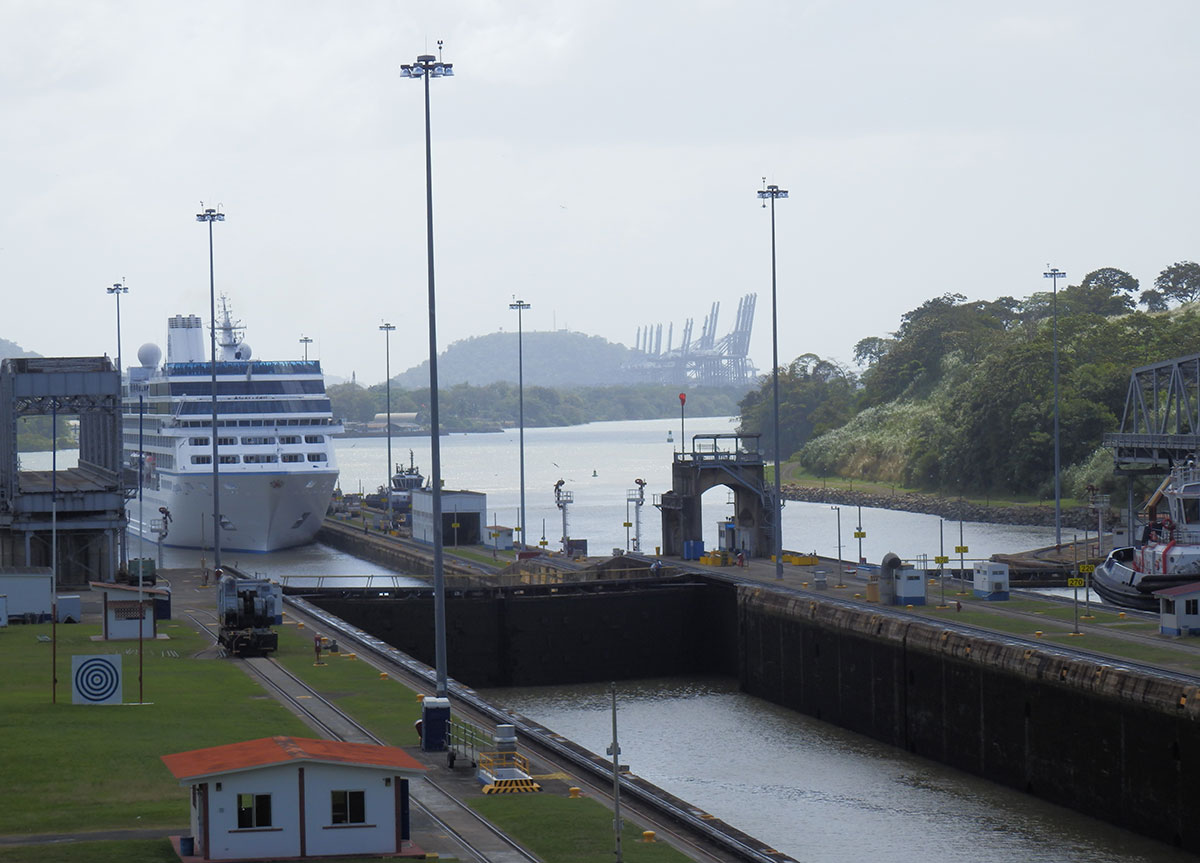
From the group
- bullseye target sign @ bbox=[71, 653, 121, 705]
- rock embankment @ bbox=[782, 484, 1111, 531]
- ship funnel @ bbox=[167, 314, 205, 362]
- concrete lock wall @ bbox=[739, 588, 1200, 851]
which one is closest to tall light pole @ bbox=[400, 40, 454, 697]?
bullseye target sign @ bbox=[71, 653, 121, 705]

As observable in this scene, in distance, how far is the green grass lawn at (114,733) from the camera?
97.3 feet

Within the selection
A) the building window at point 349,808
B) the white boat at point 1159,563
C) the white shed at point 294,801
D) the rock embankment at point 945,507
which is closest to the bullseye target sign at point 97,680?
the white shed at point 294,801

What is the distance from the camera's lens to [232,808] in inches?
1018

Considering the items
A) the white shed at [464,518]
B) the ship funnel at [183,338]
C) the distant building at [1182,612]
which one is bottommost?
the distant building at [1182,612]

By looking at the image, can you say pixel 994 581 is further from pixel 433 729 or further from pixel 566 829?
pixel 566 829

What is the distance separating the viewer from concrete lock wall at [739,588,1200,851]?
3788 centimetres

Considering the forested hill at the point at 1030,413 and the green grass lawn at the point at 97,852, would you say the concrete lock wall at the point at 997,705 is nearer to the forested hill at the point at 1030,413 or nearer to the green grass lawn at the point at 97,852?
the green grass lawn at the point at 97,852

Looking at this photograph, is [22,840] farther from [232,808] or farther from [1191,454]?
[1191,454]

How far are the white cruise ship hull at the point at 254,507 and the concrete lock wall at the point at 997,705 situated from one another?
55.5 metres

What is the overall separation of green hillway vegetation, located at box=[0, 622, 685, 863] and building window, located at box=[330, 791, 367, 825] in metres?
2.65

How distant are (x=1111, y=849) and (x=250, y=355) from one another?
10188cm

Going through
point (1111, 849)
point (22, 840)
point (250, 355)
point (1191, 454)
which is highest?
point (250, 355)

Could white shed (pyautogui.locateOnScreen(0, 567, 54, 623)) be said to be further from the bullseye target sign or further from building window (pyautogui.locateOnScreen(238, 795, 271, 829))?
building window (pyautogui.locateOnScreen(238, 795, 271, 829))

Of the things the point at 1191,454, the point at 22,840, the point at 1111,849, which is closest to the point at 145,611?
the point at 22,840
